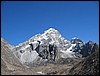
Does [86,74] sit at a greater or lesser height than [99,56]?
lesser

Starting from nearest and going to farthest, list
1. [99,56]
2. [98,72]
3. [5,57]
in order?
[98,72]
[99,56]
[5,57]

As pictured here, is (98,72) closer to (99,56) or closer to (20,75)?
(99,56)

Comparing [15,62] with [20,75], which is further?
[15,62]

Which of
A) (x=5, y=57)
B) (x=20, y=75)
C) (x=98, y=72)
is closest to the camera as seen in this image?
(x=98, y=72)

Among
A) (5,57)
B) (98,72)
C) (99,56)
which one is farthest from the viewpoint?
(5,57)

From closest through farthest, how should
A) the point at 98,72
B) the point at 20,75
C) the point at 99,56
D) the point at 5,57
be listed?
1. the point at 98,72
2. the point at 99,56
3. the point at 20,75
4. the point at 5,57

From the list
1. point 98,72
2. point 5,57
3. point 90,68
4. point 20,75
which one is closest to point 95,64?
point 90,68

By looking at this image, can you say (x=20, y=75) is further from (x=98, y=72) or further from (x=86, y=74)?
(x=98, y=72)

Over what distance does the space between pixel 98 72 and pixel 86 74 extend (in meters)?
5.55

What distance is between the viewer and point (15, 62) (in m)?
101

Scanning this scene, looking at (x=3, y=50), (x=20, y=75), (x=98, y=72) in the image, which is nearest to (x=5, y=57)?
(x=3, y=50)

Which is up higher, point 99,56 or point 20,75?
point 99,56

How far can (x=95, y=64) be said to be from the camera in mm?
54688

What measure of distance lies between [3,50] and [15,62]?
6.29 metres
